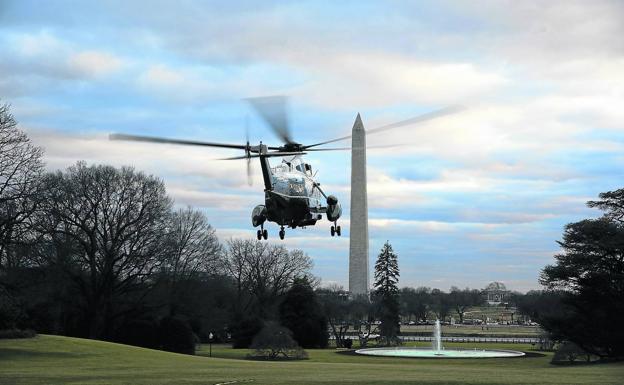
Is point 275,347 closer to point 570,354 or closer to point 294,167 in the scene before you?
point 570,354

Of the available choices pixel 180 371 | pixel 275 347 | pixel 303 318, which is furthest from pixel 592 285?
pixel 303 318

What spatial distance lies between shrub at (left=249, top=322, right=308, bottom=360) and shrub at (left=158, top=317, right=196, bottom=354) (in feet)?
19.8

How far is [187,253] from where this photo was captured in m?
86.6

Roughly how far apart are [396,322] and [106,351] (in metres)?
56.5

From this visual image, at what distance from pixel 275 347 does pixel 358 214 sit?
92.0 ft

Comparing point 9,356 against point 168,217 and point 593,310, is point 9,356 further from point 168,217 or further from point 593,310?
point 593,310

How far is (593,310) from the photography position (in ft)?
204

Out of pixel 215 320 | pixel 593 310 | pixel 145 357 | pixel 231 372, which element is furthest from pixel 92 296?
pixel 593 310

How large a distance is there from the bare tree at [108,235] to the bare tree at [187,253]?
2.90 m

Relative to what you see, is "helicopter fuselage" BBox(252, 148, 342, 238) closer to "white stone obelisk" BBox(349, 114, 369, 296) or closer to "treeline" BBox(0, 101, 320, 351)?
"treeline" BBox(0, 101, 320, 351)

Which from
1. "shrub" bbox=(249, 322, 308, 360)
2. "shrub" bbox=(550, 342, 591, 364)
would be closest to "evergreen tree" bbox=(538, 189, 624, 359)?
"shrub" bbox=(550, 342, 591, 364)

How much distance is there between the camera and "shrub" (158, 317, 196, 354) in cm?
7488

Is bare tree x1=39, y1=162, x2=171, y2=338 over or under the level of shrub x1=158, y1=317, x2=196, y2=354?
over

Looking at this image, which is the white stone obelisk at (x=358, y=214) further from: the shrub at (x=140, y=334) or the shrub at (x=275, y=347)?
the shrub at (x=140, y=334)
